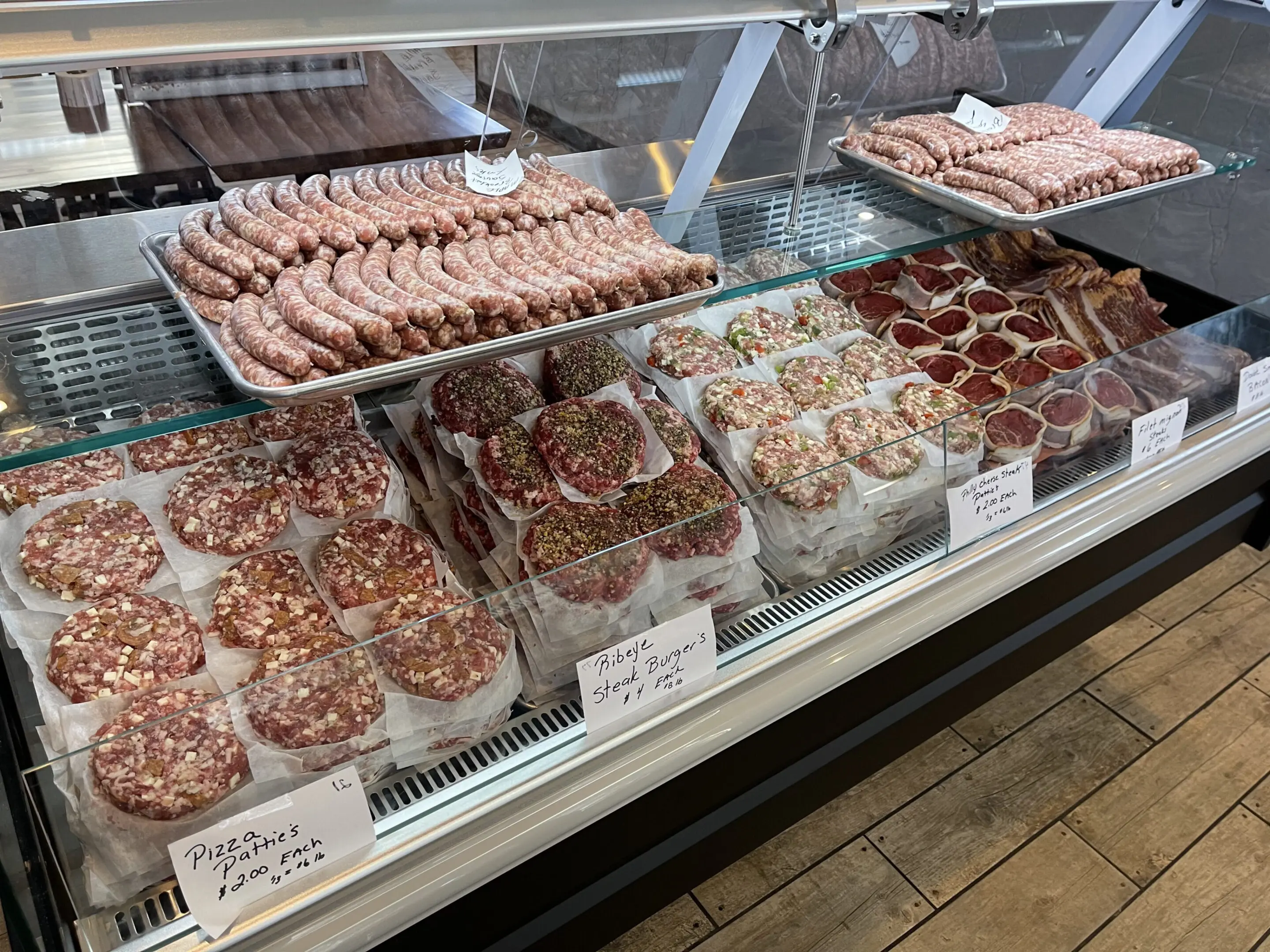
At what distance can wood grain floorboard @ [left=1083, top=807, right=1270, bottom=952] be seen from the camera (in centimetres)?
212

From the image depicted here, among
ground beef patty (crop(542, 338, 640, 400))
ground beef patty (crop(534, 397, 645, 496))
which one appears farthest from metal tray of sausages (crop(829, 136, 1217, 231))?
ground beef patty (crop(534, 397, 645, 496))

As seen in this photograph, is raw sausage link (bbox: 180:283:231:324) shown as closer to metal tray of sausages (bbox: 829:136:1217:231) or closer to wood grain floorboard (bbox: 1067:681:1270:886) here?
metal tray of sausages (bbox: 829:136:1217:231)

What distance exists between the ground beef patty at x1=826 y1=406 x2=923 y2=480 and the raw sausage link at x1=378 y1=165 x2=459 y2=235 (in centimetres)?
76

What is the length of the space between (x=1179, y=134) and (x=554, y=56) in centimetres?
162

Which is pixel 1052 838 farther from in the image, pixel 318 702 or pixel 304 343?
pixel 304 343

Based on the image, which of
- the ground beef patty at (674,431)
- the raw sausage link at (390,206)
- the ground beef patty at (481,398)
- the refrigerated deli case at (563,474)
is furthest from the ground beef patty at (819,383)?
the raw sausage link at (390,206)

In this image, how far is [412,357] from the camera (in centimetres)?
120

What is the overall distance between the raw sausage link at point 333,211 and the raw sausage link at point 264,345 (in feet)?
0.75

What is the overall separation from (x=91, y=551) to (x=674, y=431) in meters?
0.97

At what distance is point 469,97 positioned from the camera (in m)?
2.89

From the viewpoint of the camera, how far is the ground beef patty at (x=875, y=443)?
5.65ft

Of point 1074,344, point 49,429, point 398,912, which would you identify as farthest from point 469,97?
point 398,912

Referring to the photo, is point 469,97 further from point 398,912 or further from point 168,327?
point 398,912

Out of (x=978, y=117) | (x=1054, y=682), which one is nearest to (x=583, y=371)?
(x=978, y=117)
